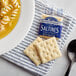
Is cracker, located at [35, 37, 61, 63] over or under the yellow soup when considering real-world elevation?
under

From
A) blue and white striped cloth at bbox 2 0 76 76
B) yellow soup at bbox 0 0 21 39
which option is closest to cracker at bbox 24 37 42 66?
blue and white striped cloth at bbox 2 0 76 76

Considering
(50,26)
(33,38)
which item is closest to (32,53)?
(33,38)

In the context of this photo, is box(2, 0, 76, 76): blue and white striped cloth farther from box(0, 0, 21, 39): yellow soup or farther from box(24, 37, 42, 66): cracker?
box(0, 0, 21, 39): yellow soup

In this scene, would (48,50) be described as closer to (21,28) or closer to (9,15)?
(21,28)

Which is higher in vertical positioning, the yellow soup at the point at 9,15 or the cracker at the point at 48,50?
Result: the yellow soup at the point at 9,15

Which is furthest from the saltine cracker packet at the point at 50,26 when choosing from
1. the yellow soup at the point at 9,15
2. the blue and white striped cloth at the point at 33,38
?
the yellow soup at the point at 9,15

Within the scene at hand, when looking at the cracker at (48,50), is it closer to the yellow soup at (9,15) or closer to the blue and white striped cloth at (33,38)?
the blue and white striped cloth at (33,38)
